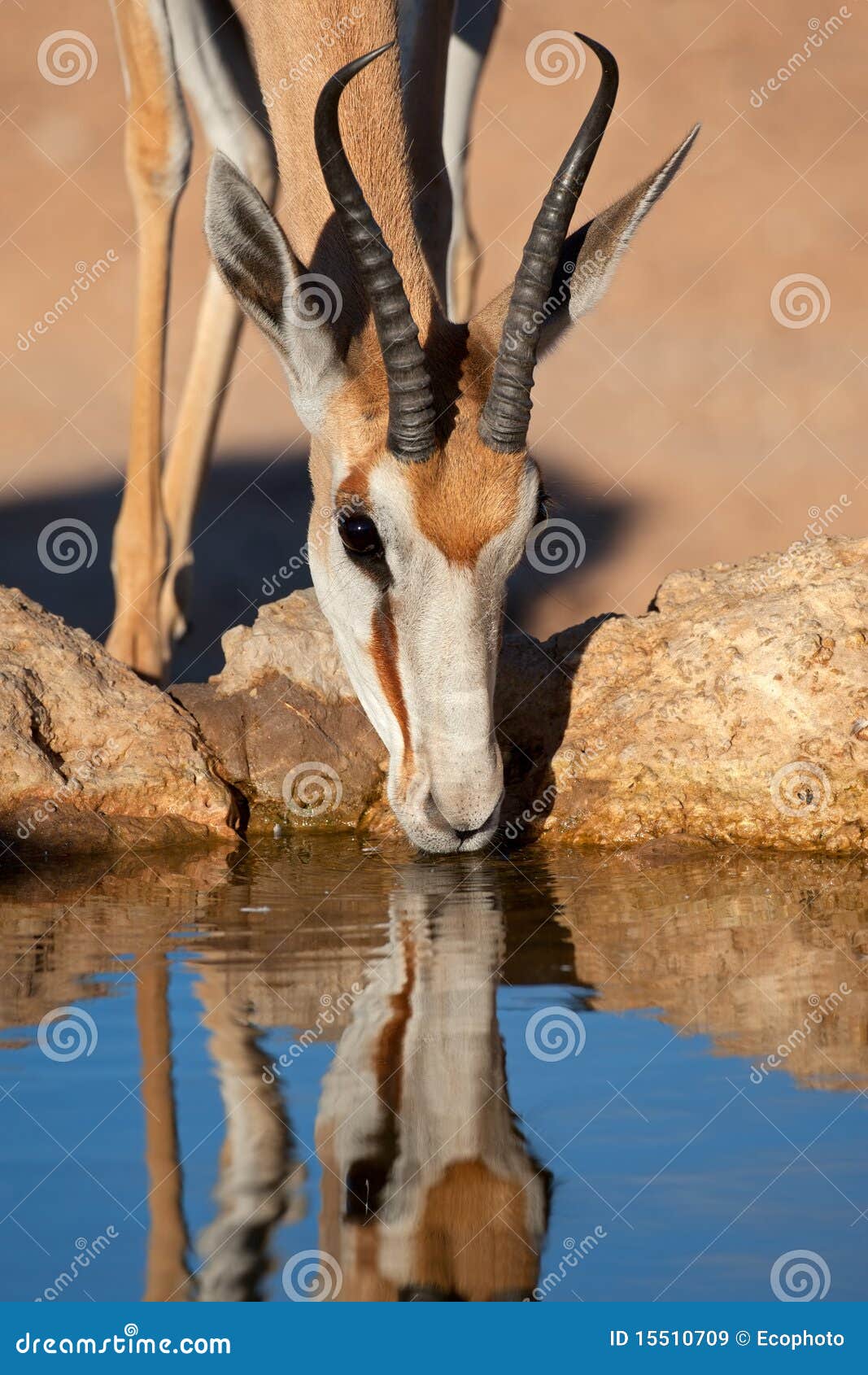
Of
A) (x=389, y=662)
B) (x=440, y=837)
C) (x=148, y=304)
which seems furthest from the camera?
(x=148, y=304)

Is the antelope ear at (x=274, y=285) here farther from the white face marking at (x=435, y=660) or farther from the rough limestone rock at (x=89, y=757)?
the rough limestone rock at (x=89, y=757)

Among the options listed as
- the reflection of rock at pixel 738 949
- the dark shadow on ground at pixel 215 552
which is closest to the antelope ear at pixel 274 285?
the reflection of rock at pixel 738 949

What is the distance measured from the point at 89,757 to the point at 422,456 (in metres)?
1.70

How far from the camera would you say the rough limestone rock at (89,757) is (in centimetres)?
569

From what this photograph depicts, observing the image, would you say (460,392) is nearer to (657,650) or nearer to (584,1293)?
(657,650)

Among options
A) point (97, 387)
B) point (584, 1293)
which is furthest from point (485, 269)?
point (584, 1293)

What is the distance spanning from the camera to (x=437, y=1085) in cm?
352

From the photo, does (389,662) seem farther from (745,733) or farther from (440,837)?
(745,733)

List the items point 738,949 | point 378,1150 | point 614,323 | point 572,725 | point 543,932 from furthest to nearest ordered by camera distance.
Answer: point 614,323 < point 572,725 < point 543,932 < point 738,949 < point 378,1150

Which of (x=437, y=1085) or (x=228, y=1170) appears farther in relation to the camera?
(x=437, y=1085)

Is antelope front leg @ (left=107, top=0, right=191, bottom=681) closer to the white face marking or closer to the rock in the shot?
the rock

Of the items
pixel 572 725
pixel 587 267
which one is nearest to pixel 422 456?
pixel 587 267

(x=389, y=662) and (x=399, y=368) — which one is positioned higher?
(x=399, y=368)

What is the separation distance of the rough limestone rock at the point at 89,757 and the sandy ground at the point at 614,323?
1.63 m
